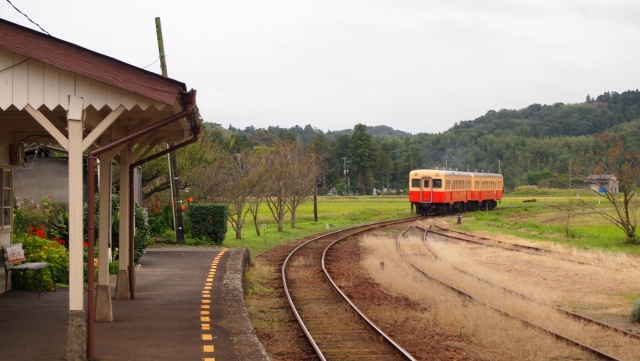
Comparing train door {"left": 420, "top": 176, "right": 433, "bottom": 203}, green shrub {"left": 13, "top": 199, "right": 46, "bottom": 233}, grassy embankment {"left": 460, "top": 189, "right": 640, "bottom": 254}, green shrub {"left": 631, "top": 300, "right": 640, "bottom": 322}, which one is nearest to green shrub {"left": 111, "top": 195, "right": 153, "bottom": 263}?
green shrub {"left": 13, "top": 199, "right": 46, "bottom": 233}

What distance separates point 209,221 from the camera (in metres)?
21.3

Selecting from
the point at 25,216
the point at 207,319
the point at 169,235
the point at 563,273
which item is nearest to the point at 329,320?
the point at 207,319

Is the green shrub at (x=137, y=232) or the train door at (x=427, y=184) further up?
the train door at (x=427, y=184)

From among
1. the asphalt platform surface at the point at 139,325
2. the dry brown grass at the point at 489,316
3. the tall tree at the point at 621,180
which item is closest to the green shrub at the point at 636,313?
the dry brown grass at the point at 489,316

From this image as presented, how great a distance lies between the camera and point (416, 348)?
8.86 m

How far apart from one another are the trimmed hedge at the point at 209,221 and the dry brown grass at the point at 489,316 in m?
5.72

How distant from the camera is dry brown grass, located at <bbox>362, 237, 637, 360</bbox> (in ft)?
28.5

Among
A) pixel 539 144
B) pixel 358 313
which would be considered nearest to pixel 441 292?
pixel 358 313

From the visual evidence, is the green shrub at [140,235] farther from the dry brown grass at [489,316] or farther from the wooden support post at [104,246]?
the wooden support post at [104,246]

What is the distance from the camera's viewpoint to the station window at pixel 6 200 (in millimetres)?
10274

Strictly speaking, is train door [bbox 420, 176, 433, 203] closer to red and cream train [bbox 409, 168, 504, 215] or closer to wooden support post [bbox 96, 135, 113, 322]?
red and cream train [bbox 409, 168, 504, 215]

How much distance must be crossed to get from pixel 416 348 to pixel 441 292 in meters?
4.45

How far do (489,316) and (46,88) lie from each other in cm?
692

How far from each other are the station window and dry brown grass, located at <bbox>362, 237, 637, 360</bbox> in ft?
20.5
